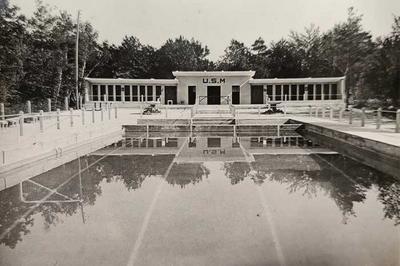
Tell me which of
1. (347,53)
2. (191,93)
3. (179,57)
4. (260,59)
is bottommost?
(191,93)

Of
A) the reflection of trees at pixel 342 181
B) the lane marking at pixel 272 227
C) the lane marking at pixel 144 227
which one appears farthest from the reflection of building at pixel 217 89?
the lane marking at pixel 272 227

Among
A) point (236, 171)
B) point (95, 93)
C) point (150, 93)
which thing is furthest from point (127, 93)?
point (236, 171)

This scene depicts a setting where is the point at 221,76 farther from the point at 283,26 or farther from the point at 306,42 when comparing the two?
the point at 283,26

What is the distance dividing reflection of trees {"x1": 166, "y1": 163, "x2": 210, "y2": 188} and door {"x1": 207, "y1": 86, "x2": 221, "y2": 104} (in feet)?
73.6

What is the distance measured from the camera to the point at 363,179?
717 cm

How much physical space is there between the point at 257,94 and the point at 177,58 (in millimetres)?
9390

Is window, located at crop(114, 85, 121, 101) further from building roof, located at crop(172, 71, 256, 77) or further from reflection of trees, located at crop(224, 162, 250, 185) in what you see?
reflection of trees, located at crop(224, 162, 250, 185)

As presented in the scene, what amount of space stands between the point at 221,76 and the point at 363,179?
2402cm

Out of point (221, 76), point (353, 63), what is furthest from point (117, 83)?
point (353, 63)

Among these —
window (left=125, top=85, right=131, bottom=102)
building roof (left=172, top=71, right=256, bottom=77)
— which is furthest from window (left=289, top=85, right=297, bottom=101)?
window (left=125, top=85, right=131, bottom=102)

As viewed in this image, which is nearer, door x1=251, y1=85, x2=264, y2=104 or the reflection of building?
the reflection of building

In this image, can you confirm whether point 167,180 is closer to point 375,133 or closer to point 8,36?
point 8,36

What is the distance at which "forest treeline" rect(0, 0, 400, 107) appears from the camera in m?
14.7

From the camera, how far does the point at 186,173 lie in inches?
301
